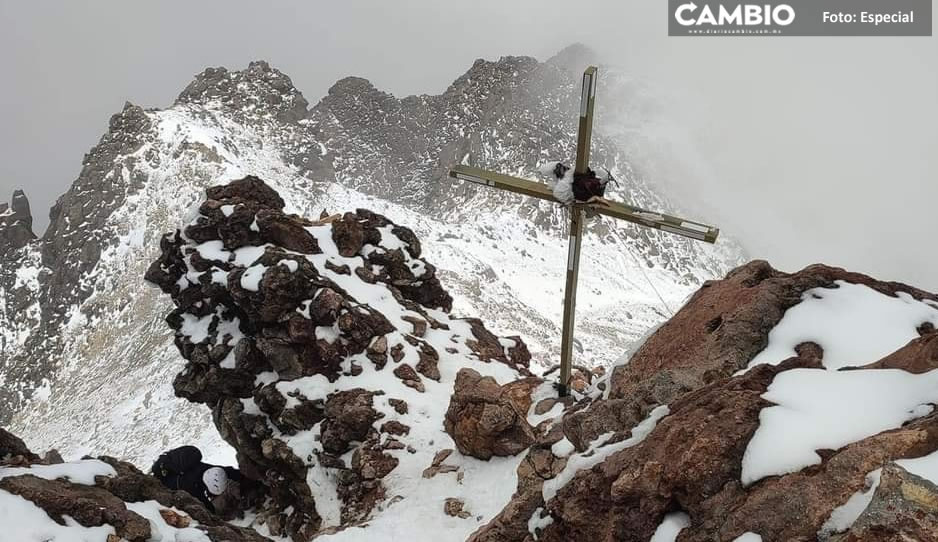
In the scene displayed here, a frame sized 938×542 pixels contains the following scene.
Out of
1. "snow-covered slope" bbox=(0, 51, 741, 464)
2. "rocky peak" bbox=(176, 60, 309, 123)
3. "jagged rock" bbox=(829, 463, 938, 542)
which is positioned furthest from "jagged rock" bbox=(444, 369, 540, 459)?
"rocky peak" bbox=(176, 60, 309, 123)

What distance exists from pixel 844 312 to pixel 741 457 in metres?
4.76

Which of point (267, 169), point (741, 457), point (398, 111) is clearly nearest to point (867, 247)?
point (398, 111)

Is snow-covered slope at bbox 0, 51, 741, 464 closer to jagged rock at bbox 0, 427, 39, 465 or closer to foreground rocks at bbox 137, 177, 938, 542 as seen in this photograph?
foreground rocks at bbox 137, 177, 938, 542

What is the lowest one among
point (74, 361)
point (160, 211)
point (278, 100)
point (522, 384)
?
point (74, 361)

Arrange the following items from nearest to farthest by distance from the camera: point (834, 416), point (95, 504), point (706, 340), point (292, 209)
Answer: point (834, 416) → point (95, 504) → point (706, 340) → point (292, 209)

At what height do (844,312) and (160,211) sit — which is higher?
(160,211)

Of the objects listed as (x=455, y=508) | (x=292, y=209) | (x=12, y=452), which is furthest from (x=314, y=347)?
(x=292, y=209)

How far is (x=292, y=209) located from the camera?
54312mm

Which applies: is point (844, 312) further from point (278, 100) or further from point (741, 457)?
point (278, 100)

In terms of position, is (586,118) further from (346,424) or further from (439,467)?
(346,424)

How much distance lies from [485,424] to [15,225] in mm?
71708

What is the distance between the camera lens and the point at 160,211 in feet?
181

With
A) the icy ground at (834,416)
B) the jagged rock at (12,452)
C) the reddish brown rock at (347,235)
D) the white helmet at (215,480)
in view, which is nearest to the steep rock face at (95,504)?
the jagged rock at (12,452)

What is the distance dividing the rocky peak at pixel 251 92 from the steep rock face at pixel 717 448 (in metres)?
76.3
